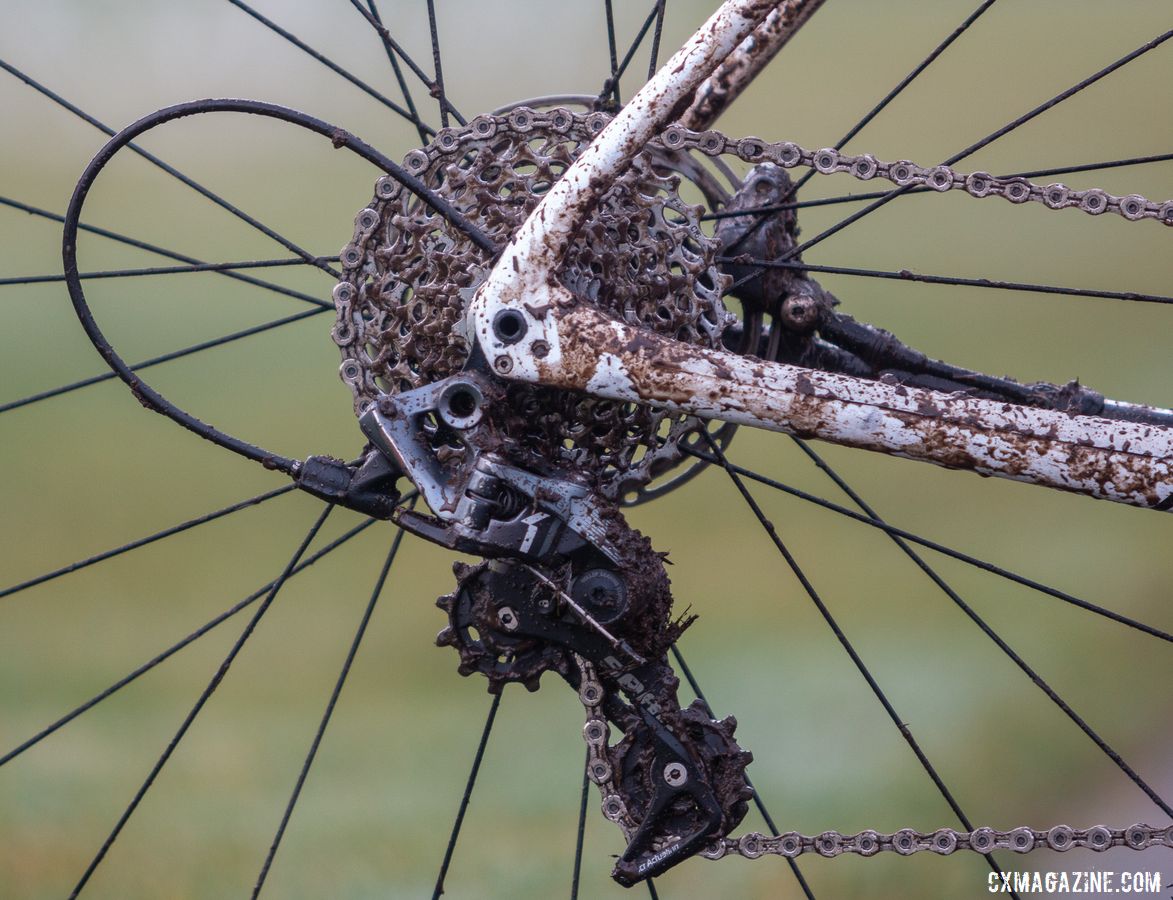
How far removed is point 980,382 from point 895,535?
155 millimetres

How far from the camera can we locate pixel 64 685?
191cm

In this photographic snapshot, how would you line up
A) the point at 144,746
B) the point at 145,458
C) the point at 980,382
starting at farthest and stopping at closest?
the point at 145,458, the point at 144,746, the point at 980,382

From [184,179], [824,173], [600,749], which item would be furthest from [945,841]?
[184,179]

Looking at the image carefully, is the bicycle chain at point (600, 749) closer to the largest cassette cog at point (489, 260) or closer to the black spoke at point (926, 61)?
the largest cassette cog at point (489, 260)

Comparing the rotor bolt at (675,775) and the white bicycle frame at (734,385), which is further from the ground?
the white bicycle frame at (734,385)

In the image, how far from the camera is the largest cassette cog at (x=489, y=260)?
117 cm

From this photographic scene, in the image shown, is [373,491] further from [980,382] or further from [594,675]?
[980,382]

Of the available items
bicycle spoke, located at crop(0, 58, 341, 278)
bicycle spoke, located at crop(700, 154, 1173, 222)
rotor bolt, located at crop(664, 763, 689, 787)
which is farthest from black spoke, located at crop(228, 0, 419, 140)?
rotor bolt, located at crop(664, 763, 689, 787)

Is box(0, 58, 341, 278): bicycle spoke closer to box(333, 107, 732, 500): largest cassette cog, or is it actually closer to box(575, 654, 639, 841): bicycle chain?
box(333, 107, 732, 500): largest cassette cog

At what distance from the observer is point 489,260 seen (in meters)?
1.16

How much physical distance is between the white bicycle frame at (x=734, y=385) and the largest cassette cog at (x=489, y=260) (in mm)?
91

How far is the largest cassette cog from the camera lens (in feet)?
3.84

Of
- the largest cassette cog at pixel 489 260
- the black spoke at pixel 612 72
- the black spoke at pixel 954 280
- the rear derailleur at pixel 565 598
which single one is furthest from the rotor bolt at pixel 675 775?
the black spoke at pixel 612 72

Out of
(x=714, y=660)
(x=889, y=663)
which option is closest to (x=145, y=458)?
(x=714, y=660)
